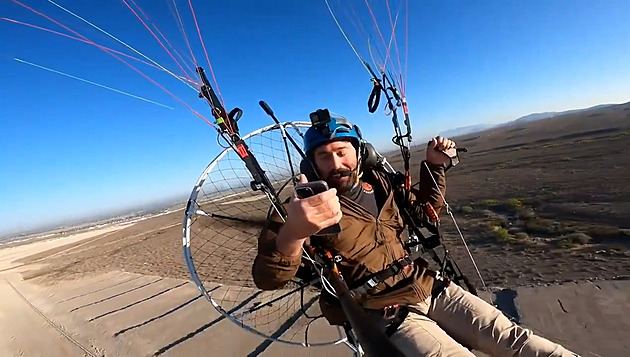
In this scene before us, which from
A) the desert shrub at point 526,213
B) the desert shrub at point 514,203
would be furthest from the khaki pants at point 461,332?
the desert shrub at point 514,203

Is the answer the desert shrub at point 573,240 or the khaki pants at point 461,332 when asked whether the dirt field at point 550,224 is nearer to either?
the desert shrub at point 573,240

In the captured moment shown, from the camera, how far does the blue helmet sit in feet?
7.70

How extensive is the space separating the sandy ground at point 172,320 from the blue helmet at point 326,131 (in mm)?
2542

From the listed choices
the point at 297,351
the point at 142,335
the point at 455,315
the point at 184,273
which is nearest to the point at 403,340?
the point at 455,315

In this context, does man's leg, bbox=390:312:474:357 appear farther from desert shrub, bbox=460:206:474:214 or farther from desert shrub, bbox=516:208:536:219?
desert shrub, bbox=460:206:474:214

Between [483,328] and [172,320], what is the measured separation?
5.25m

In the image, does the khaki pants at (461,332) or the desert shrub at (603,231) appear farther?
the desert shrub at (603,231)

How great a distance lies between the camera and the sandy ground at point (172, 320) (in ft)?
10.9

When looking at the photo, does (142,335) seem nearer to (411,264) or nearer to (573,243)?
(411,264)

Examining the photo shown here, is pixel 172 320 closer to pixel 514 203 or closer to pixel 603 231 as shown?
pixel 603 231

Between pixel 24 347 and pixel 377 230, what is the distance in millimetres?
8156

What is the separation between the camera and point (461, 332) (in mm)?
2146

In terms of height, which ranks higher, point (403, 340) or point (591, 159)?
point (403, 340)

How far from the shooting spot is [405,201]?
2795 millimetres
